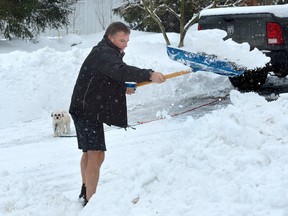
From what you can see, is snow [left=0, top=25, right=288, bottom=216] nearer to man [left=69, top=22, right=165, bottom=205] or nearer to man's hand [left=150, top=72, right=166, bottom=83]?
man [left=69, top=22, right=165, bottom=205]

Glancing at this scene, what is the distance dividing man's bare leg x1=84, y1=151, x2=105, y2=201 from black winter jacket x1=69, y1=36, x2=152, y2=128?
33 centimetres

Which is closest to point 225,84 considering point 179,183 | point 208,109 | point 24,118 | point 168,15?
point 208,109

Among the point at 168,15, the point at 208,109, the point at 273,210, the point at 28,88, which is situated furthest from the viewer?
the point at 168,15

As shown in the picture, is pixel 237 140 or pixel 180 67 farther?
pixel 180 67

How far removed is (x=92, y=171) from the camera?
4246mm

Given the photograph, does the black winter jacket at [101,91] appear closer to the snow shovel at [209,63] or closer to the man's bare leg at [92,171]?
the man's bare leg at [92,171]

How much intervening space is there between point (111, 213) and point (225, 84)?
281 inches

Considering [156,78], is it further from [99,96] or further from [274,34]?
[274,34]

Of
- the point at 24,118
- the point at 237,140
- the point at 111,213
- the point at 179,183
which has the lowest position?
the point at 24,118

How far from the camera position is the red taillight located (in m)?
7.68

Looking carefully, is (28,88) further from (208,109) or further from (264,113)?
(264,113)

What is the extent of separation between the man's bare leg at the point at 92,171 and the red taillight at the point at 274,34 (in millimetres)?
4468

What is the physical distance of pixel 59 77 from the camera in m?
10.3

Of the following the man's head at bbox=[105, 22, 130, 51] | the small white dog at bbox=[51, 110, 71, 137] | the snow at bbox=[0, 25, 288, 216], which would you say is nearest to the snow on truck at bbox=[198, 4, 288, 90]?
the snow at bbox=[0, 25, 288, 216]
